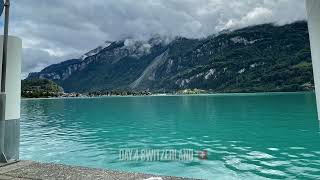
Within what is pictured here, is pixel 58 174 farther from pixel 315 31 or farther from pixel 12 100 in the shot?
pixel 315 31

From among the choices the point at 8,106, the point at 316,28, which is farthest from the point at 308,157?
the point at 8,106

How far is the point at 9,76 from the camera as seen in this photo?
8.38 meters

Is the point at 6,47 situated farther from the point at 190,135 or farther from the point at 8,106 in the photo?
the point at 190,135

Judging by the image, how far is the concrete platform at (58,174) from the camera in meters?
6.68

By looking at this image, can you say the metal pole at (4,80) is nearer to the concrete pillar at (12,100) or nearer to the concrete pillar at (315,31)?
the concrete pillar at (12,100)

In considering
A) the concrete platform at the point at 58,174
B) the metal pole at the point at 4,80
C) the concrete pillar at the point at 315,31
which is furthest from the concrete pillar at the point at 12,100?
the concrete pillar at the point at 315,31

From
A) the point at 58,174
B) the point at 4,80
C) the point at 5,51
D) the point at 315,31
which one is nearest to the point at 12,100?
the point at 4,80

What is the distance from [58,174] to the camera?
7.00 metres

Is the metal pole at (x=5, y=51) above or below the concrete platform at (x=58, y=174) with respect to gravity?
above

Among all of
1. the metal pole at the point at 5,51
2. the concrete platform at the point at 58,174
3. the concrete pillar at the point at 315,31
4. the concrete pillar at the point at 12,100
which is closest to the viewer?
the concrete pillar at the point at 315,31

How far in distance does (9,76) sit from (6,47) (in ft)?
2.56

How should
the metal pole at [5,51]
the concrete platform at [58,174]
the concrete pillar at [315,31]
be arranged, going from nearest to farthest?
1. the concrete pillar at [315,31]
2. the concrete platform at [58,174]
3. the metal pole at [5,51]

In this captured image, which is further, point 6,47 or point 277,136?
point 277,136

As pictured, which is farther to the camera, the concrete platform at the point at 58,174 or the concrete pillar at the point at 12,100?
the concrete pillar at the point at 12,100
